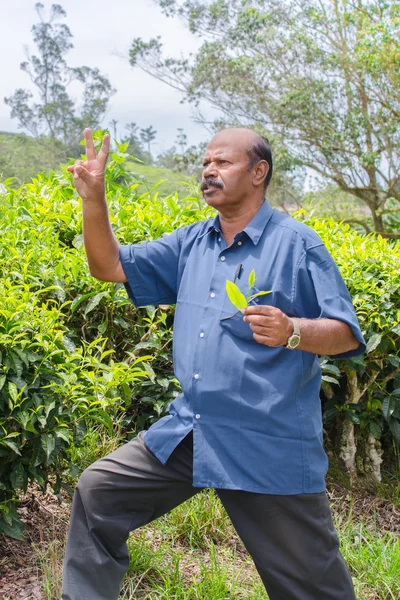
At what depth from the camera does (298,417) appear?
7.71 ft

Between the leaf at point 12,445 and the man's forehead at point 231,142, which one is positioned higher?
the man's forehead at point 231,142

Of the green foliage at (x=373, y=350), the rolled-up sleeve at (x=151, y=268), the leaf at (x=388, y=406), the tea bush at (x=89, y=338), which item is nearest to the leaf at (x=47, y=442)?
the tea bush at (x=89, y=338)

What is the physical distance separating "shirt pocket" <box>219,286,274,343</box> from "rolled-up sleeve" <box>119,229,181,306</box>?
0.42 m

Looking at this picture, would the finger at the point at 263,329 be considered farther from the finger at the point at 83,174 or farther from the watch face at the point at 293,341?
the finger at the point at 83,174

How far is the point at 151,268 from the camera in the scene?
276 cm

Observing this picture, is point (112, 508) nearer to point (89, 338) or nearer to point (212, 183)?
point (212, 183)

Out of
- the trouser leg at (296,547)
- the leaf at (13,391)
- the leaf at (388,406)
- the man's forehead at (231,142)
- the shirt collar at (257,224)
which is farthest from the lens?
the leaf at (388,406)

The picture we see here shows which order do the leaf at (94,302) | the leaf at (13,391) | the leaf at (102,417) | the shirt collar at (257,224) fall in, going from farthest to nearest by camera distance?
the leaf at (94,302) → the leaf at (102,417) → the leaf at (13,391) → the shirt collar at (257,224)

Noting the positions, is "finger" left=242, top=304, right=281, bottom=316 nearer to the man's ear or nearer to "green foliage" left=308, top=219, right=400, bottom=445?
the man's ear

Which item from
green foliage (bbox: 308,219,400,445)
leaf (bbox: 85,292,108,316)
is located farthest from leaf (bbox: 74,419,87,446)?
green foliage (bbox: 308,219,400,445)

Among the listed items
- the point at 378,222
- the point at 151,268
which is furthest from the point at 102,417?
the point at 378,222

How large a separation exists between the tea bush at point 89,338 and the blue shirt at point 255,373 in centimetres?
61

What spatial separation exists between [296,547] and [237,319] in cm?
74

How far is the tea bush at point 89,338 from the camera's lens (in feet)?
9.47
